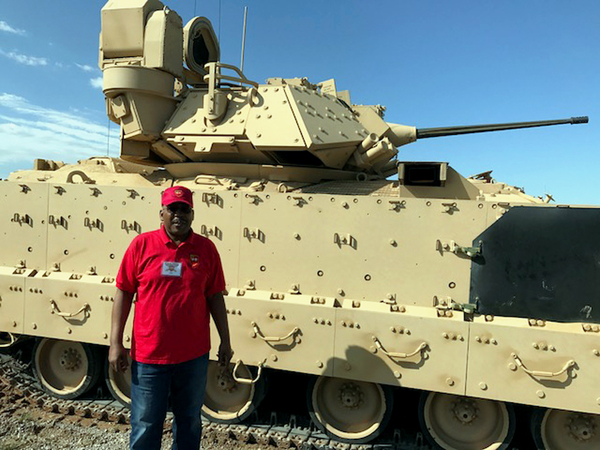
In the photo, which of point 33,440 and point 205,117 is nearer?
point 33,440

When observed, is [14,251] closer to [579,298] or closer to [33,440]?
[33,440]

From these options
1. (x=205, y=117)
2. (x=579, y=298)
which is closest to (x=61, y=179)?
(x=205, y=117)

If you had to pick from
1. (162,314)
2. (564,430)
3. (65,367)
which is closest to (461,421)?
(564,430)

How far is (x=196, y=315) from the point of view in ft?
10.6

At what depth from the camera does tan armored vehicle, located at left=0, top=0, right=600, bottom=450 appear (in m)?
4.22

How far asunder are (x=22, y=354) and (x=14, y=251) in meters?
1.70

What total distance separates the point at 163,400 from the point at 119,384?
2918 millimetres

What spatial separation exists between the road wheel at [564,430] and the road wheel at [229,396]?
3.00 metres

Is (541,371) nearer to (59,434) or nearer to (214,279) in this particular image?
(214,279)

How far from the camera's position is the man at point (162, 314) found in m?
3.11

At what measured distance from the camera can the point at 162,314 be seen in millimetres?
3102

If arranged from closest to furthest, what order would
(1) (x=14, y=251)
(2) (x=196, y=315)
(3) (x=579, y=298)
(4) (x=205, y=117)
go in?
(2) (x=196, y=315)
(3) (x=579, y=298)
(1) (x=14, y=251)
(4) (x=205, y=117)

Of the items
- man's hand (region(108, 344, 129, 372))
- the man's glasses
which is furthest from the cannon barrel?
man's hand (region(108, 344, 129, 372))

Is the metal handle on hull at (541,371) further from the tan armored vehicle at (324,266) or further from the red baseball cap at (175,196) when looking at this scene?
the red baseball cap at (175,196)
